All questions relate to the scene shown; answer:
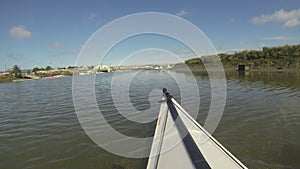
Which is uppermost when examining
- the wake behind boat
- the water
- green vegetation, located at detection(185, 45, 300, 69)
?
green vegetation, located at detection(185, 45, 300, 69)

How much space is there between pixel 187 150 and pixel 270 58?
6281cm

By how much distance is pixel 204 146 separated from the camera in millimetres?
3650

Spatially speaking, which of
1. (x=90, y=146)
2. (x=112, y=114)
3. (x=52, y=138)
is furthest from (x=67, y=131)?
(x=112, y=114)

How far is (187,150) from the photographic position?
3732 mm

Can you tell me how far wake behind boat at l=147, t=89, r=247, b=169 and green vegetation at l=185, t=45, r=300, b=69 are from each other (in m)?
48.6

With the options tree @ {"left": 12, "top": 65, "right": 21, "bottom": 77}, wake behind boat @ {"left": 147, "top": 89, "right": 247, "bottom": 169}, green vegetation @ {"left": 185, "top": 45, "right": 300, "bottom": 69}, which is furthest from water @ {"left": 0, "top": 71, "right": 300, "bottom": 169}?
tree @ {"left": 12, "top": 65, "right": 21, "bottom": 77}

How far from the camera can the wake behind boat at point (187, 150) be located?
10.3 ft

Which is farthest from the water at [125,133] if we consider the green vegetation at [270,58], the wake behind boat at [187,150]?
the green vegetation at [270,58]

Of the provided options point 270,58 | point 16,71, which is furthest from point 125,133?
point 16,71

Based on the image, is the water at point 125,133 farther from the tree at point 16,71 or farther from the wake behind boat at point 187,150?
the tree at point 16,71

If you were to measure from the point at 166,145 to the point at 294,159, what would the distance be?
3.58m

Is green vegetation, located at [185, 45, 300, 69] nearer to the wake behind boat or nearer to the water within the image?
the water

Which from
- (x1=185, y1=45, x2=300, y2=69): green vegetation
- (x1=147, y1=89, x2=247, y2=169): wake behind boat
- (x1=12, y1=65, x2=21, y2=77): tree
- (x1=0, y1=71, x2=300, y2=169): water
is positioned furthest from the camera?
(x1=12, y1=65, x2=21, y2=77): tree

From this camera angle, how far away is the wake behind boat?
3.13 meters
